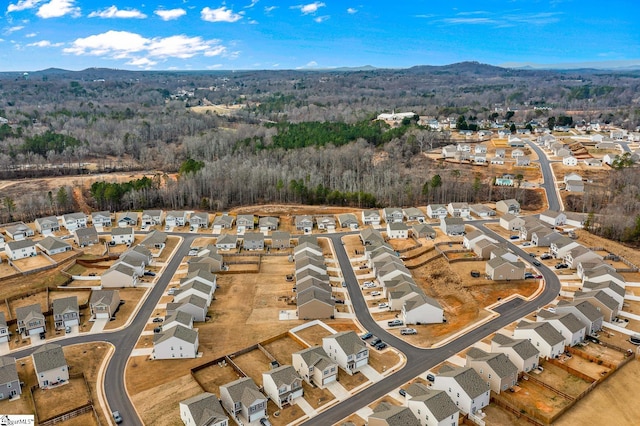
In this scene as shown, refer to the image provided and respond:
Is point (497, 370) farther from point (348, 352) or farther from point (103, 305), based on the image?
point (103, 305)

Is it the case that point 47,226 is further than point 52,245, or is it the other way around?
point 47,226

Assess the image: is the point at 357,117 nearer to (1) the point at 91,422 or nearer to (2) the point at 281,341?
(2) the point at 281,341

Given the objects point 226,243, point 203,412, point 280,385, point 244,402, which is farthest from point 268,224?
point 203,412

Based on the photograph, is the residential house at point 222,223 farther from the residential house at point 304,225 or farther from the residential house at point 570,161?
the residential house at point 570,161

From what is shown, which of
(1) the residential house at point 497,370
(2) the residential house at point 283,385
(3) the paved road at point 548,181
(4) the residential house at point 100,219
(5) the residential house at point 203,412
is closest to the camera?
(5) the residential house at point 203,412

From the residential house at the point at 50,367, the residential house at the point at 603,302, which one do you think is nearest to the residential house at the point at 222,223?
the residential house at the point at 50,367

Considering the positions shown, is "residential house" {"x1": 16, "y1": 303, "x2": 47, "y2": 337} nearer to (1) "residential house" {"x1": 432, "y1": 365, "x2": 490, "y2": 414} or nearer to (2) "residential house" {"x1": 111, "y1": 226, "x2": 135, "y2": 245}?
(2) "residential house" {"x1": 111, "y1": 226, "x2": 135, "y2": 245}
